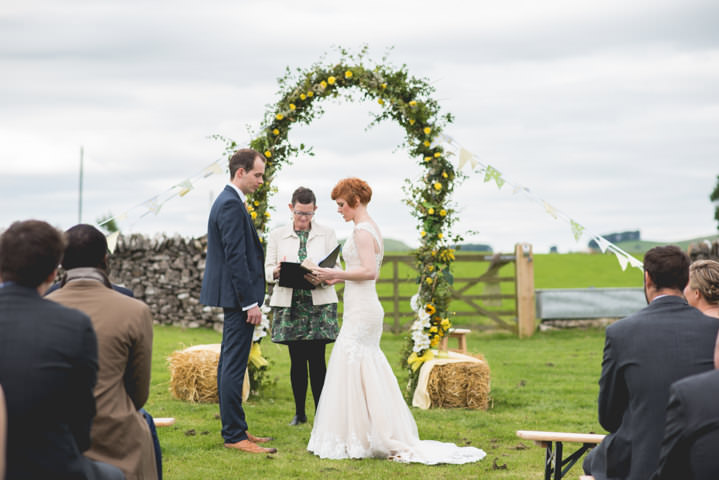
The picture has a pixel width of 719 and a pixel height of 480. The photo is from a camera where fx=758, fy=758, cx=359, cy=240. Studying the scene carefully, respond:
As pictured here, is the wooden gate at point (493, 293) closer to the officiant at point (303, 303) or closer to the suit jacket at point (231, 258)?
the officiant at point (303, 303)

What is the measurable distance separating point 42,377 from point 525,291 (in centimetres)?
1473

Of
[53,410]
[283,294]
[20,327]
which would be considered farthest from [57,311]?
[283,294]

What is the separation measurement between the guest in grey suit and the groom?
122 inches

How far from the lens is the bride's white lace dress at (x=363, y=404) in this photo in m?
5.99

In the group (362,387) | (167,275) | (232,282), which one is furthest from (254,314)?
(167,275)

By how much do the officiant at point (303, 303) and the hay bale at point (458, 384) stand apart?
1591 mm

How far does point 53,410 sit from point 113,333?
0.64m

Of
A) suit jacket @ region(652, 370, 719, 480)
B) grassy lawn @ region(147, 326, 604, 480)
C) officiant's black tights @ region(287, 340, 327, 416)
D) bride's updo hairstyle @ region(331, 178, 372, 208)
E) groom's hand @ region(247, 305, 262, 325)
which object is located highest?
bride's updo hairstyle @ region(331, 178, 372, 208)

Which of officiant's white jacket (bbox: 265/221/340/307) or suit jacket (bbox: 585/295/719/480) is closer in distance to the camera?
suit jacket (bbox: 585/295/719/480)

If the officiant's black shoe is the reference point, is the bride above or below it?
above

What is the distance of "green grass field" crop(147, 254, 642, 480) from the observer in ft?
18.5

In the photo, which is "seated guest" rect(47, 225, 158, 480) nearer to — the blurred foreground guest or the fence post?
the blurred foreground guest

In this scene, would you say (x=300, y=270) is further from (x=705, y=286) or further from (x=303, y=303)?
(x=705, y=286)

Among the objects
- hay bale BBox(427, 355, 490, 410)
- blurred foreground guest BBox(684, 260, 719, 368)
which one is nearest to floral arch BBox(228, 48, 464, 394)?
hay bale BBox(427, 355, 490, 410)
